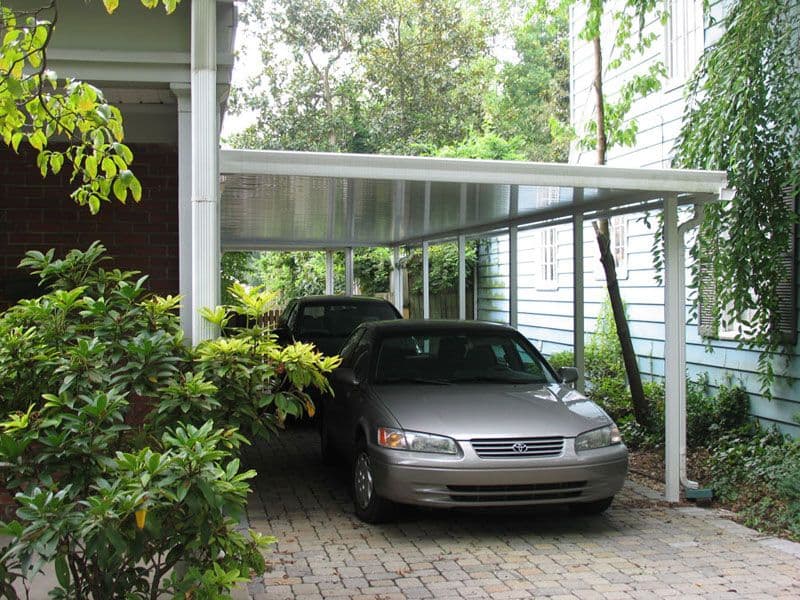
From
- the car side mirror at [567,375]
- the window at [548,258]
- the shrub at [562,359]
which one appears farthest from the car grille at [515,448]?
the window at [548,258]

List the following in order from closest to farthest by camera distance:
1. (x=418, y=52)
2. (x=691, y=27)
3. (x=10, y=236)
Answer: (x=10, y=236)
(x=691, y=27)
(x=418, y=52)

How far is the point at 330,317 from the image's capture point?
12.6 meters

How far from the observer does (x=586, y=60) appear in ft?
50.9

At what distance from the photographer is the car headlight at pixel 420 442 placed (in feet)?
20.7

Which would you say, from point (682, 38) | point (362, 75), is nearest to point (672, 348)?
point (682, 38)

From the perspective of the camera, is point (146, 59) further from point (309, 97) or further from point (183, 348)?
point (309, 97)

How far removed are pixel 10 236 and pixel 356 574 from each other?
3.55 m

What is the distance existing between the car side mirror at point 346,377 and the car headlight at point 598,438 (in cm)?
209

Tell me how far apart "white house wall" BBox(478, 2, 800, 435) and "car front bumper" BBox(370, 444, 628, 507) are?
12.9ft

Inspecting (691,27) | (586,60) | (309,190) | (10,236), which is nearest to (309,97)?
(586,60)

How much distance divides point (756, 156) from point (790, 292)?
4.90 ft

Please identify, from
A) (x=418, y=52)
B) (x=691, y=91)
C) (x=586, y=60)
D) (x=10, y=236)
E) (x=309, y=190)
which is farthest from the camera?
(x=418, y=52)

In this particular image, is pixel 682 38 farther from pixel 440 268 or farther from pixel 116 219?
pixel 440 268

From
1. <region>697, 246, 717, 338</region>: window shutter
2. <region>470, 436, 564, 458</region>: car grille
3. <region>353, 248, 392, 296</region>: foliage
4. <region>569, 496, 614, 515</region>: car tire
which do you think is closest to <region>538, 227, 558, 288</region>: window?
<region>697, 246, 717, 338</region>: window shutter
